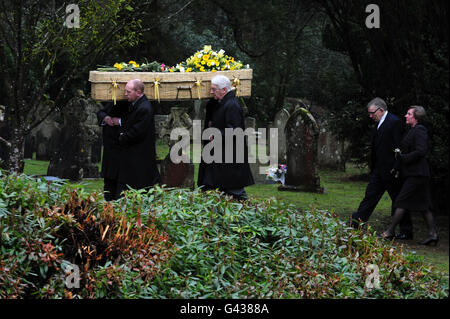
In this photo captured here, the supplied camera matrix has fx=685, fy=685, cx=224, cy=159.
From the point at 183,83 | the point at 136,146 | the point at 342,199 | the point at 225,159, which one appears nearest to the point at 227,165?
the point at 225,159

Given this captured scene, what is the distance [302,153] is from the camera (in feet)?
49.6

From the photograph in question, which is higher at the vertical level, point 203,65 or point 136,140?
point 203,65

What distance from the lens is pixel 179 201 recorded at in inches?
277

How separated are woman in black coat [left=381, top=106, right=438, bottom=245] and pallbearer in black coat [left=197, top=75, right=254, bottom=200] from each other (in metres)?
2.29

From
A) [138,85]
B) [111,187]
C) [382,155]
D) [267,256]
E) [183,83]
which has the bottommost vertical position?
[267,256]

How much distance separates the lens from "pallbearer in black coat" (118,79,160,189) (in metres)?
9.34

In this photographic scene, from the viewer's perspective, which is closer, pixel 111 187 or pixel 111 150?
pixel 111 150

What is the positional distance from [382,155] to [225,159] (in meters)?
2.56

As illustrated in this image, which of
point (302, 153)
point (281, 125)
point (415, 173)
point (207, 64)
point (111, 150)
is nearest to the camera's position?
point (111, 150)

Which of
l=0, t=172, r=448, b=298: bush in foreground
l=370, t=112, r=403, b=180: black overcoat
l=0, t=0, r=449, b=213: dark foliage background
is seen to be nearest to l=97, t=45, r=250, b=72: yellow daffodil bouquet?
l=0, t=0, r=449, b=213: dark foliage background

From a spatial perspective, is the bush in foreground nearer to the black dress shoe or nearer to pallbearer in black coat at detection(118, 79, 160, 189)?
pallbearer in black coat at detection(118, 79, 160, 189)

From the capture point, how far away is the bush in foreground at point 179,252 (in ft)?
17.4

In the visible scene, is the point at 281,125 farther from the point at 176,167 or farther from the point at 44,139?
the point at 176,167
